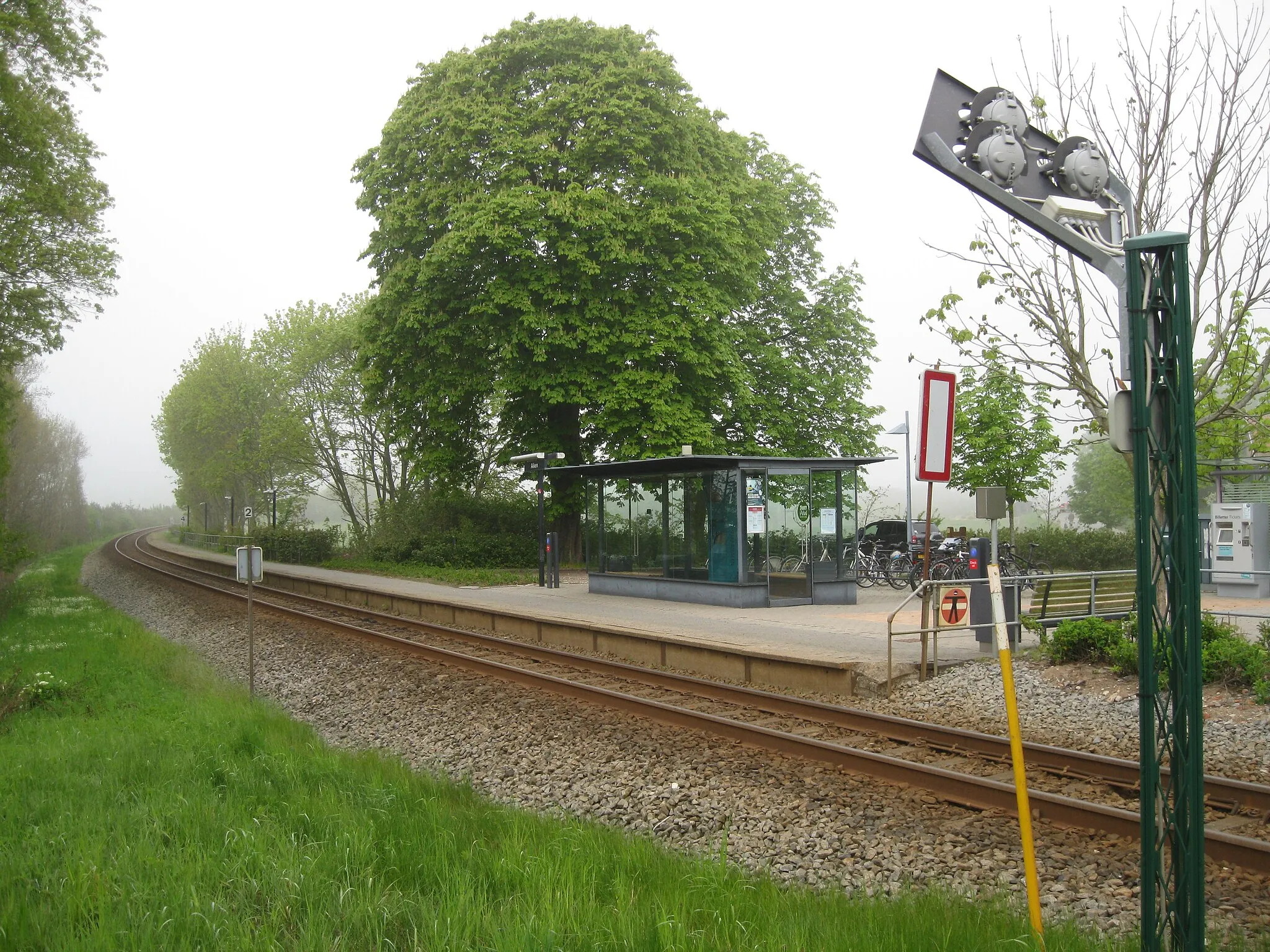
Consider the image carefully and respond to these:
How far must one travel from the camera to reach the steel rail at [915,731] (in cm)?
673

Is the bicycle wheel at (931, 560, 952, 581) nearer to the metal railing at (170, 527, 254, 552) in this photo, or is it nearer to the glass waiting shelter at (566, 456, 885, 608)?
the glass waiting shelter at (566, 456, 885, 608)

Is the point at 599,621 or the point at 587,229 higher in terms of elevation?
the point at 587,229

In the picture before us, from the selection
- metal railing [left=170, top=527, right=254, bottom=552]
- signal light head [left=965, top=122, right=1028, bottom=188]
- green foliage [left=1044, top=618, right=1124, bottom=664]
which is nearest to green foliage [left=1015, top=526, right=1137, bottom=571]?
green foliage [left=1044, top=618, right=1124, bottom=664]

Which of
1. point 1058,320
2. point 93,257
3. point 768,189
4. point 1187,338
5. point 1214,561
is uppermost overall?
point 768,189

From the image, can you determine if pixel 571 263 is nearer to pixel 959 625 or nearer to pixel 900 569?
pixel 900 569

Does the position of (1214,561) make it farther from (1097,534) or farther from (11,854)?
(11,854)

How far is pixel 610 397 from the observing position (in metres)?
25.5

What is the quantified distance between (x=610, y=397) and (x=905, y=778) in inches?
743

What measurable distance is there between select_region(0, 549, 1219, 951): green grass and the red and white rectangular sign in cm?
340

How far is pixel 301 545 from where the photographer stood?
4147 cm

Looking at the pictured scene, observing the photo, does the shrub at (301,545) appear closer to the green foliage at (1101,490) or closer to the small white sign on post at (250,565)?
the small white sign on post at (250,565)

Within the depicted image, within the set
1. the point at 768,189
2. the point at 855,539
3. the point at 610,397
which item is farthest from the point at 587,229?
the point at 855,539

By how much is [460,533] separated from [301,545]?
40.0 feet

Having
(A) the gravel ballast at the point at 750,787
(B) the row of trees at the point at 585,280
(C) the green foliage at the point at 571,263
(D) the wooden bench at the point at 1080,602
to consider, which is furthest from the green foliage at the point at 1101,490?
(A) the gravel ballast at the point at 750,787
